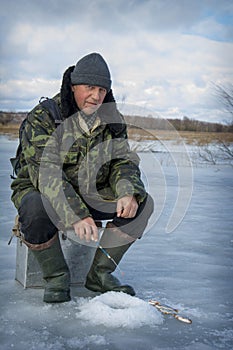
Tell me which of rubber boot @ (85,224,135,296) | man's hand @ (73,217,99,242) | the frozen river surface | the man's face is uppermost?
the man's face

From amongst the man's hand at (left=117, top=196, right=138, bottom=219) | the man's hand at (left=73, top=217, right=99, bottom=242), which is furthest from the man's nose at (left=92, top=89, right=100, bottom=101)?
the man's hand at (left=73, top=217, right=99, bottom=242)

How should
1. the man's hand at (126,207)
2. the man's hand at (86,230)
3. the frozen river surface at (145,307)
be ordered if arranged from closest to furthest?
the frozen river surface at (145,307) → the man's hand at (86,230) → the man's hand at (126,207)

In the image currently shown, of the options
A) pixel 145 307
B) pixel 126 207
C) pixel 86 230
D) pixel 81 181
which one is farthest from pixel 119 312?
pixel 81 181

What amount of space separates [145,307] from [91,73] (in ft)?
3.93

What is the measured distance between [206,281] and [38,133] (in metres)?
1.25

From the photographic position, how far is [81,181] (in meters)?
2.60

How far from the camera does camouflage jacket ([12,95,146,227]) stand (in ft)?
7.82

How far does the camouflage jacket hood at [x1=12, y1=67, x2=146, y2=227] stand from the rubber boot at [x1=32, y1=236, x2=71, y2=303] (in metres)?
0.17

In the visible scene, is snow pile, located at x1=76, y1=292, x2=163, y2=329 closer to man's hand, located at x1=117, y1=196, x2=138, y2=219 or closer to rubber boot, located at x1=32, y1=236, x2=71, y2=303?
rubber boot, located at x1=32, y1=236, x2=71, y2=303

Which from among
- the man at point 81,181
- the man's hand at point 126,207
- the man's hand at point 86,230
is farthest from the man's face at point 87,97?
the man's hand at point 86,230

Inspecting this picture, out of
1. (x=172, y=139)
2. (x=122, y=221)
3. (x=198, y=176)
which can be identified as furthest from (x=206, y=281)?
(x=172, y=139)

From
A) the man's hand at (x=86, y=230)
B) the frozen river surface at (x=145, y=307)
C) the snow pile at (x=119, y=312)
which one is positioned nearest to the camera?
the frozen river surface at (x=145, y=307)

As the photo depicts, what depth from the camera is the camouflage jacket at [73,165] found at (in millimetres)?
2385

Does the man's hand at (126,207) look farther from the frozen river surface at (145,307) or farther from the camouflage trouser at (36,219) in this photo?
the frozen river surface at (145,307)
